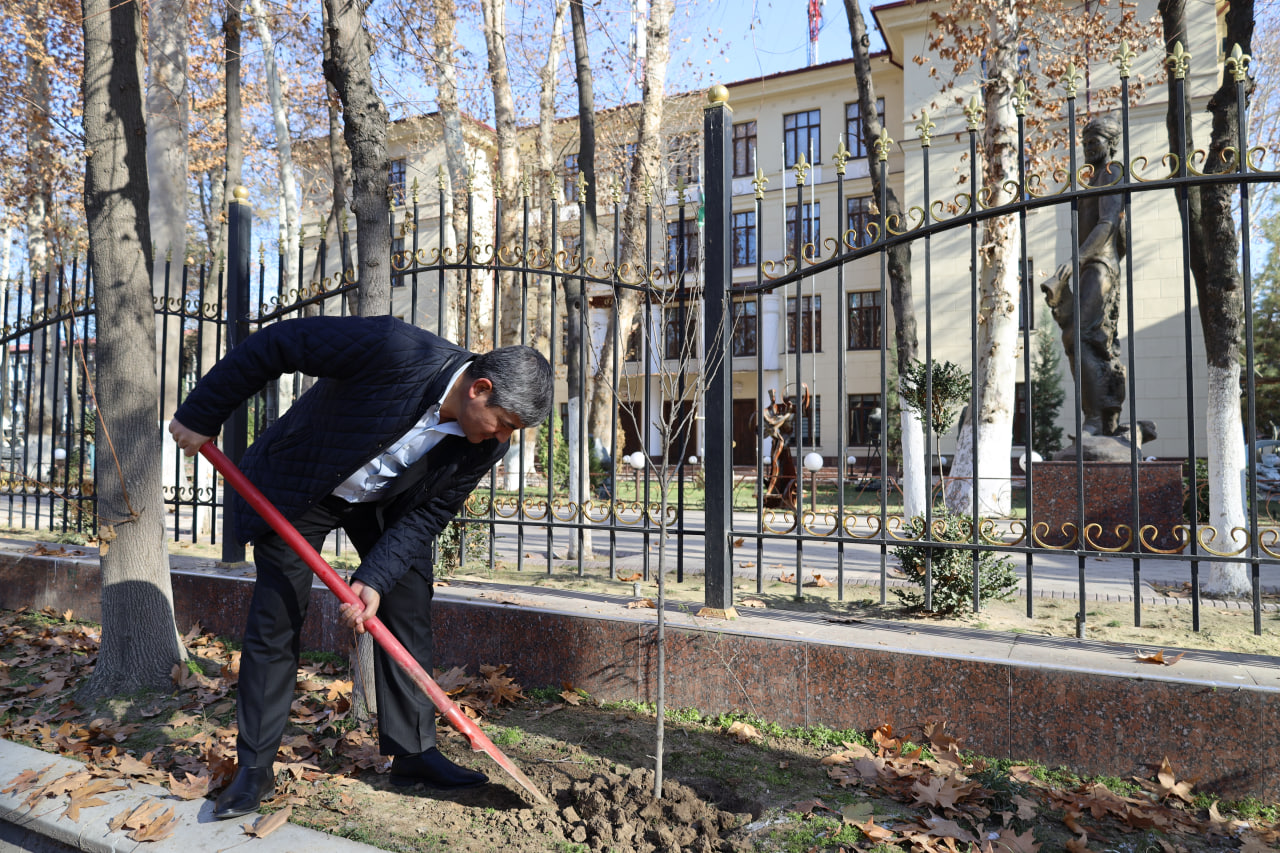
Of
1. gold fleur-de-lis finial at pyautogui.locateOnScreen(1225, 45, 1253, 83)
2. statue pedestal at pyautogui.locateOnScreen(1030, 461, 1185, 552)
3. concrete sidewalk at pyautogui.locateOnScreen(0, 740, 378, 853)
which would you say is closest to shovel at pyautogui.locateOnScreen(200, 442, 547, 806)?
concrete sidewalk at pyautogui.locateOnScreen(0, 740, 378, 853)

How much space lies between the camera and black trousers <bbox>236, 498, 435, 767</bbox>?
2.78 metres

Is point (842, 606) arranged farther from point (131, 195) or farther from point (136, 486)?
point (131, 195)

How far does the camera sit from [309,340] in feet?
8.87

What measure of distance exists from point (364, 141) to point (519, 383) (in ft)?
6.16

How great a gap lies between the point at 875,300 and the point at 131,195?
23.5m

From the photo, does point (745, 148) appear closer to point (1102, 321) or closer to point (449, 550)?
point (1102, 321)

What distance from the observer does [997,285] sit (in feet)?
31.1

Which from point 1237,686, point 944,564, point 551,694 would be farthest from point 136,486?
point 1237,686

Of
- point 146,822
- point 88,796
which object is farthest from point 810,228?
point 88,796

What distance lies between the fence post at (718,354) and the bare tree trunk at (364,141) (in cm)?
164

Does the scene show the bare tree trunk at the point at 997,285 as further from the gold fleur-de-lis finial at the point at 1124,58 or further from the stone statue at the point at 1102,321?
the gold fleur-de-lis finial at the point at 1124,58

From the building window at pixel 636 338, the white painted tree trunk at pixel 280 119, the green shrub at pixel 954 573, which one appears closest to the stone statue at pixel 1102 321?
the building window at pixel 636 338

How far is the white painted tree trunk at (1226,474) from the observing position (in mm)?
5242

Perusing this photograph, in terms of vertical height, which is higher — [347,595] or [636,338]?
[636,338]
